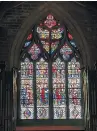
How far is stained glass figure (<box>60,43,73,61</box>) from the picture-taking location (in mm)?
11930

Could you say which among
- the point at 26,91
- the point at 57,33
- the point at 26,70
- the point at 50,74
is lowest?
the point at 26,91

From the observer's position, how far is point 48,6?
1167cm

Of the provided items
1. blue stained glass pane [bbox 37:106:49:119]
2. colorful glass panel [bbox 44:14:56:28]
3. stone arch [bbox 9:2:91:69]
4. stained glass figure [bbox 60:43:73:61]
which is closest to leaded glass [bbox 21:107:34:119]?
blue stained glass pane [bbox 37:106:49:119]

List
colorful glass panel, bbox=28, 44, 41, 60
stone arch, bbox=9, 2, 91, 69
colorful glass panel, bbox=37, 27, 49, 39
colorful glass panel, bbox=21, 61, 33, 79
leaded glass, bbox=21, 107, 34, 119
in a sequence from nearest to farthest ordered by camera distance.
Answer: stone arch, bbox=9, 2, 91, 69
leaded glass, bbox=21, 107, 34, 119
colorful glass panel, bbox=21, 61, 33, 79
colorful glass panel, bbox=28, 44, 41, 60
colorful glass panel, bbox=37, 27, 49, 39

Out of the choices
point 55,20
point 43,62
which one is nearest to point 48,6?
point 55,20

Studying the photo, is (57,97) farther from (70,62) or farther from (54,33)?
(54,33)

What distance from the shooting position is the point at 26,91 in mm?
11703

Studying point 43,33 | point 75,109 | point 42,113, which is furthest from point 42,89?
point 43,33

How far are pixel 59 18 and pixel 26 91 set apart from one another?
2260 millimetres

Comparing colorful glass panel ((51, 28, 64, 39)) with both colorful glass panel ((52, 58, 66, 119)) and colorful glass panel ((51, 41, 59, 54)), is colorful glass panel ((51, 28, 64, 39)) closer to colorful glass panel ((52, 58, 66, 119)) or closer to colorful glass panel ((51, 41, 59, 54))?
colorful glass panel ((51, 41, 59, 54))

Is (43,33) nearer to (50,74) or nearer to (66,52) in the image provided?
(66,52)

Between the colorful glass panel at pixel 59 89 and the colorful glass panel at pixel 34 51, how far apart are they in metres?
0.56

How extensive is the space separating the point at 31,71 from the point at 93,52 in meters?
1.83

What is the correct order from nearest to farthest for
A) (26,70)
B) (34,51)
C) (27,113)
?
(27,113), (26,70), (34,51)
